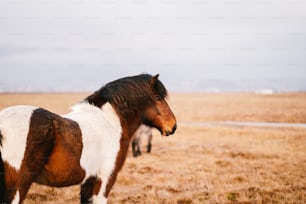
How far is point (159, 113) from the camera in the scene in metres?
4.61

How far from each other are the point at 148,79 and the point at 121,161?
1.25m

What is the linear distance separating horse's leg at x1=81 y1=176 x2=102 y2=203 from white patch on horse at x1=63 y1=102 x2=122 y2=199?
0.05m

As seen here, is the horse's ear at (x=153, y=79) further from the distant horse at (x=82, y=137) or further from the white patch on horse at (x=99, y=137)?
the white patch on horse at (x=99, y=137)

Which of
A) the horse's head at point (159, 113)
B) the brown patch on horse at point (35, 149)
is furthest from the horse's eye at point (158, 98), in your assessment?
the brown patch on horse at point (35, 149)

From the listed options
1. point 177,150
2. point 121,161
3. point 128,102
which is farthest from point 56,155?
point 177,150

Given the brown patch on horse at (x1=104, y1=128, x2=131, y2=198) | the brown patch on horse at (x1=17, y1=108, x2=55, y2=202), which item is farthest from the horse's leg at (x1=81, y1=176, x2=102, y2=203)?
the brown patch on horse at (x1=17, y1=108, x2=55, y2=202)

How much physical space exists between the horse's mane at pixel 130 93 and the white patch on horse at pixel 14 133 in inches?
42.7

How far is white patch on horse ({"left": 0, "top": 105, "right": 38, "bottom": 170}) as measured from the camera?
120 inches

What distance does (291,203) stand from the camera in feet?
19.7

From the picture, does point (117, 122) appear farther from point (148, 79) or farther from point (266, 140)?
point (266, 140)

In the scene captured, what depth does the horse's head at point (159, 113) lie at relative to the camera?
180 inches

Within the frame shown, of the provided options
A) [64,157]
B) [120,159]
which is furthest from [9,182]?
[120,159]

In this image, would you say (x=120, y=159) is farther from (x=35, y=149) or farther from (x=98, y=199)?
(x=35, y=149)

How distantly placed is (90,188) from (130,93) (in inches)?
53.1
